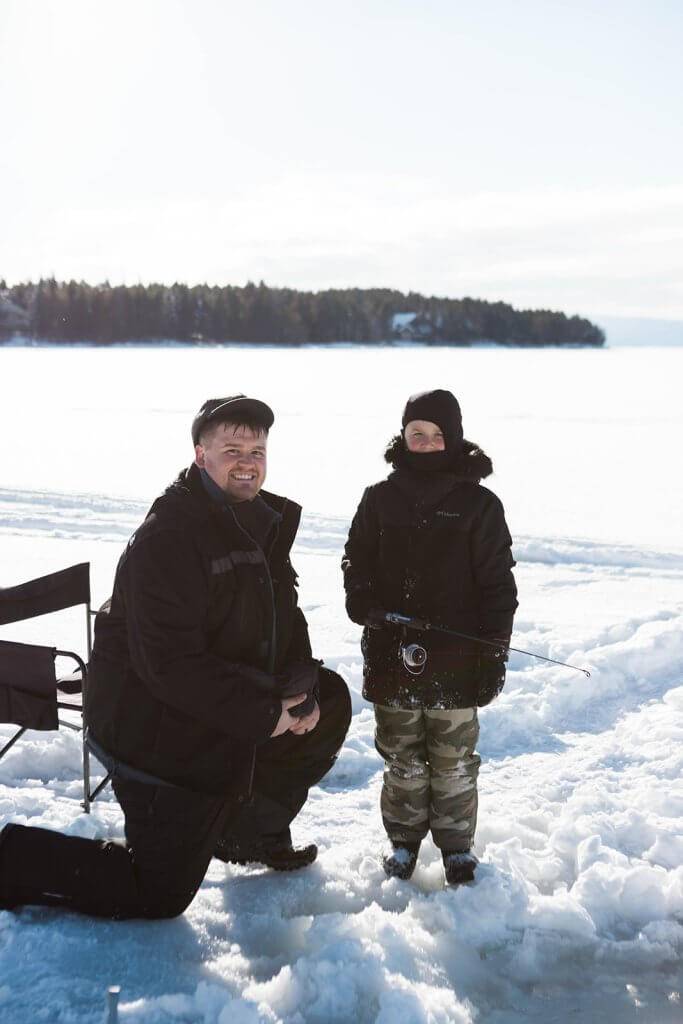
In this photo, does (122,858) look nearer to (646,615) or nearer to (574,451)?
(646,615)

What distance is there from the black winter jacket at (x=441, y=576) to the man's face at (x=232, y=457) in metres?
0.48

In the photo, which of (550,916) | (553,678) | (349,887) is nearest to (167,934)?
(349,887)

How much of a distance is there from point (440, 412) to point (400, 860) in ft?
4.73

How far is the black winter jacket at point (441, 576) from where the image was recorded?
2.85m

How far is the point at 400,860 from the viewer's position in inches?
116

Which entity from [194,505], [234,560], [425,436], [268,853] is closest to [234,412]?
[194,505]

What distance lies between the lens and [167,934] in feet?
8.43

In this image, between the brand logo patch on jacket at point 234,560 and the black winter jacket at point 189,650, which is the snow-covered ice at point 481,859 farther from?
the brand logo patch on jacket at point 234,560

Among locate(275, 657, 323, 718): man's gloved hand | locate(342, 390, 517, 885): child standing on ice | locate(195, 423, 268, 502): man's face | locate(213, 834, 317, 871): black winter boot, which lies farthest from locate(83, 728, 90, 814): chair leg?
locate(195, 423, 268, 502): man's face

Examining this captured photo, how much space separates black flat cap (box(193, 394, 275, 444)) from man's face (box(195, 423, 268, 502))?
0.9 inches

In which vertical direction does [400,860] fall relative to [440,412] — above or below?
below

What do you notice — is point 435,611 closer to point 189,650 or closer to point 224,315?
point 189,650

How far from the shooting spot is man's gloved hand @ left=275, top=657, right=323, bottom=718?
2.63 m

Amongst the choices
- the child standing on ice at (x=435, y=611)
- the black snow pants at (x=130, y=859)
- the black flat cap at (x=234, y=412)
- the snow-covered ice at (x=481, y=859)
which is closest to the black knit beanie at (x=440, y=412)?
the child standing on ice at (x=435, y=611)
